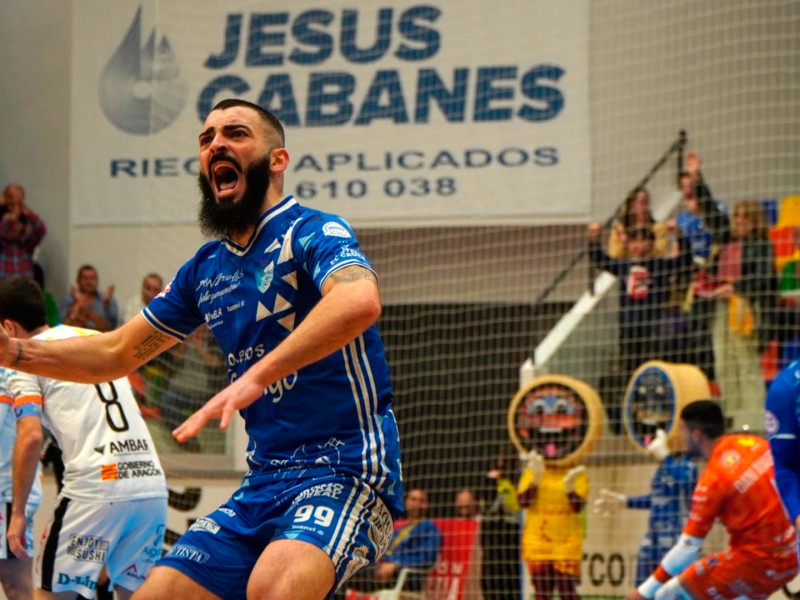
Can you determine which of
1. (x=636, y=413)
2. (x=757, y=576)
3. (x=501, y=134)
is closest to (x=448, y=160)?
(x=501, y=134)

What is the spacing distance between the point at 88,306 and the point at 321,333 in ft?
34.2

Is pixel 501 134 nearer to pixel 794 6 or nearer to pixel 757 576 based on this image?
pixel 794 6

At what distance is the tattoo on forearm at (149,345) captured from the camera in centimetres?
425

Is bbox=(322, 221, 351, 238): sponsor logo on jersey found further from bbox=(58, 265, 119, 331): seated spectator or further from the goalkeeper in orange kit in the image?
bbox=(58, 265, 119, 331): seated spectator

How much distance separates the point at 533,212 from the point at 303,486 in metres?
9.03

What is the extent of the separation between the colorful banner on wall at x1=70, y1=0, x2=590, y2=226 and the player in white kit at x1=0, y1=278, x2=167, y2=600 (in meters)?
5.66

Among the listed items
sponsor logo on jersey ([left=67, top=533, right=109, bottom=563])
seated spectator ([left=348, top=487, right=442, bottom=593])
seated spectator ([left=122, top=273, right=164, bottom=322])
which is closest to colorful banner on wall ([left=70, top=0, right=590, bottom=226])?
seated spectator ([left=122, top=273, right=164, bottom=322])

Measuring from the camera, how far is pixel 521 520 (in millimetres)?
11398

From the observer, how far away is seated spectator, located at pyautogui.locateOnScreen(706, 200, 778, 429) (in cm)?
1093

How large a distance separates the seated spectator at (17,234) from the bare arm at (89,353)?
1028 cm

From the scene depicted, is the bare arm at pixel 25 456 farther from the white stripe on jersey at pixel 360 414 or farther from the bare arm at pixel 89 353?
the white stripe on jersey at pixel 360 414

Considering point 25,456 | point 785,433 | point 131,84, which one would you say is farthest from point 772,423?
point 131,84

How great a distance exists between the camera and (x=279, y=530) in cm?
366

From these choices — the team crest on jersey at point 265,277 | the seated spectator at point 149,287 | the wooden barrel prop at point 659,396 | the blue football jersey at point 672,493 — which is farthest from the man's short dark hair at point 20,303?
the wooden barrel prop at point 659,396
